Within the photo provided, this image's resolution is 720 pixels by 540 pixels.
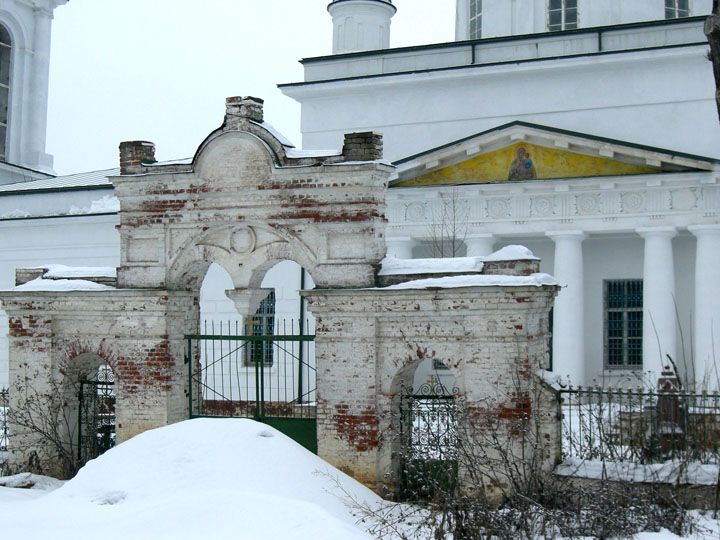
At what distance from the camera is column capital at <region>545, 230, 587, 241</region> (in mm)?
18703

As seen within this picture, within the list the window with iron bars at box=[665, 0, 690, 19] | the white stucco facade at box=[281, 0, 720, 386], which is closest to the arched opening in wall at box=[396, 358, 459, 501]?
the white stucco facade at box=[281, 0, 720, 386]

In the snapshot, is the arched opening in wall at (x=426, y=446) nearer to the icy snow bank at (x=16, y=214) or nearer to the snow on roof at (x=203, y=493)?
the snow on roof at (x=203, y=493)

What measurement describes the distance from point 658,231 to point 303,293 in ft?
30.2

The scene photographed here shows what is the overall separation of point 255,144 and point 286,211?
2.64 ft

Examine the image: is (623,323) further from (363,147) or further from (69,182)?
(69,182)

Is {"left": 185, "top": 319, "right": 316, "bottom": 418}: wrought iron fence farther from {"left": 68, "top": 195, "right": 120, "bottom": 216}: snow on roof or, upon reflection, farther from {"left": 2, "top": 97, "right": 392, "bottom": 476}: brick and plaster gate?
{"left": 68, "top": 195, "right": 120, "bottom": 216}: snow on roof

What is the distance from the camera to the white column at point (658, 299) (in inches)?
720

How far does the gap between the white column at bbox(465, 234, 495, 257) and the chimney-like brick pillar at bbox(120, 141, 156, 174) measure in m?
8.40

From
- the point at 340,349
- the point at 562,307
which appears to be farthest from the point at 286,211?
the point at 562,307

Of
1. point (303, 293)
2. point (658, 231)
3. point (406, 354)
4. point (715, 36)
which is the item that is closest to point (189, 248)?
point (303, 293)

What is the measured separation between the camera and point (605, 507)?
8875 millimetres

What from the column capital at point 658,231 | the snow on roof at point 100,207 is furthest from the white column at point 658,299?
the snow on roof at point 100,207

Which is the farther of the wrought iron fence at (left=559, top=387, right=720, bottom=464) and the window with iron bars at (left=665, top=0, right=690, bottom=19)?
the window with iron bars at (left=665, top=0, right=690, bottom=19)

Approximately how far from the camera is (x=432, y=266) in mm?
10859
